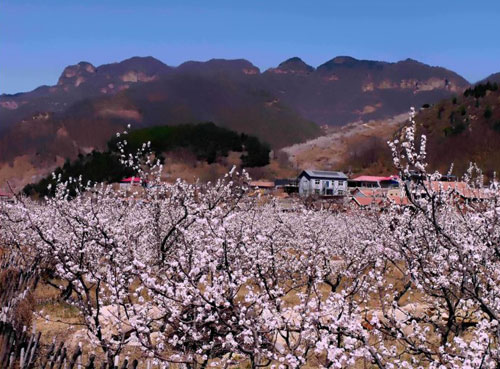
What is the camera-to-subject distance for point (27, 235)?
54.0 ft

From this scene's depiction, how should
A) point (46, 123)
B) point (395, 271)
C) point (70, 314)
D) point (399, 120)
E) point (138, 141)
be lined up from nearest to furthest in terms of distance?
point (70, 314), point (395, 271), point (138, 141), point (46, 123), point (399, 120)

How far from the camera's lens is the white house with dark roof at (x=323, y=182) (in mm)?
67812

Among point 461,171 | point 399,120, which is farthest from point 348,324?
point 399,120

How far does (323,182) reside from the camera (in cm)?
7025

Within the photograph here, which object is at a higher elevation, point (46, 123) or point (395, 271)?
point (46, 123)

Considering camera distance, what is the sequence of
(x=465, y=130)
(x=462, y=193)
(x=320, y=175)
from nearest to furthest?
(x=462, y=193) < (x=320, y=175) < (x=465, y=130)

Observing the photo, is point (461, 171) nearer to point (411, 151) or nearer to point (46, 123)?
point (46, 123)

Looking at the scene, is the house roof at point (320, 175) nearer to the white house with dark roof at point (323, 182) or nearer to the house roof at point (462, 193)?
the white house with dark roof at point (323, 182)

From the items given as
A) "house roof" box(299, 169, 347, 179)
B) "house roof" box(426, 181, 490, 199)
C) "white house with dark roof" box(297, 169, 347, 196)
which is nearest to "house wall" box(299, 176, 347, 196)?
"white house with dark roof" box(297, 169, 347, 196)

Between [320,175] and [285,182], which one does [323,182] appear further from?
[285,182]

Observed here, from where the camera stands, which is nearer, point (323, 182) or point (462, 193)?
point (462, 193)

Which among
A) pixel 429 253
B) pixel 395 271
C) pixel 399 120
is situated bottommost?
pixel 395 271

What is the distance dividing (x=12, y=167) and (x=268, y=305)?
76761 millimetres

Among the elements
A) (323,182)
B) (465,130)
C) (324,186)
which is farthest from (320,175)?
(465,130)
